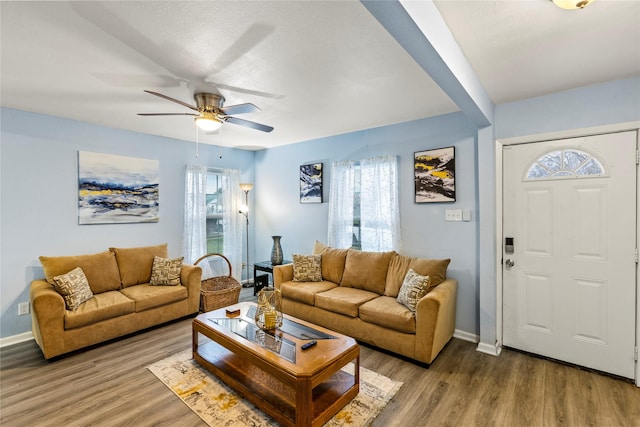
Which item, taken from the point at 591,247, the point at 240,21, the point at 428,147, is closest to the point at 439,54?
the point at 240,21

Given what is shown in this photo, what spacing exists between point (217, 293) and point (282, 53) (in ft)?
10.2

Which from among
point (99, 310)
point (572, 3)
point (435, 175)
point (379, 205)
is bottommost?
point (99, 310)

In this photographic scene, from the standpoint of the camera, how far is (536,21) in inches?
66.4

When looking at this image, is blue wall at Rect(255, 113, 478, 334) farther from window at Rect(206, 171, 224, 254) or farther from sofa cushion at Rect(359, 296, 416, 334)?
window at Rect(206, 171, 224, 254)

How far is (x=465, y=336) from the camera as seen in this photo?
324 centimetres

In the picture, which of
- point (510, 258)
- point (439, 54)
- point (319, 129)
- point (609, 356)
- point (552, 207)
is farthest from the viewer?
point (319, 129)

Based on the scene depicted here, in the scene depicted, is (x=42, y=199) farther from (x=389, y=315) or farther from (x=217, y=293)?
(x=389, y=315)

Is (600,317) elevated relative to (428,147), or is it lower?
lower

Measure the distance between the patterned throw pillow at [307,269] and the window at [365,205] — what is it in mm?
506

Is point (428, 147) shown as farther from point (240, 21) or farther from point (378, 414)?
point (378, 414)

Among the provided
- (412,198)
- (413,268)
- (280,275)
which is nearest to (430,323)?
(413,268)

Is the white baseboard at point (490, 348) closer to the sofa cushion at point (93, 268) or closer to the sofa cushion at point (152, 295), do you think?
the sofa cushion at point (152, 295)

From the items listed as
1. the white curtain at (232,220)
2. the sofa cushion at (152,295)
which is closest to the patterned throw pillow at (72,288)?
the sofa cushion at (152,295)

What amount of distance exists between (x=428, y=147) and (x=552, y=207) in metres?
1.37
